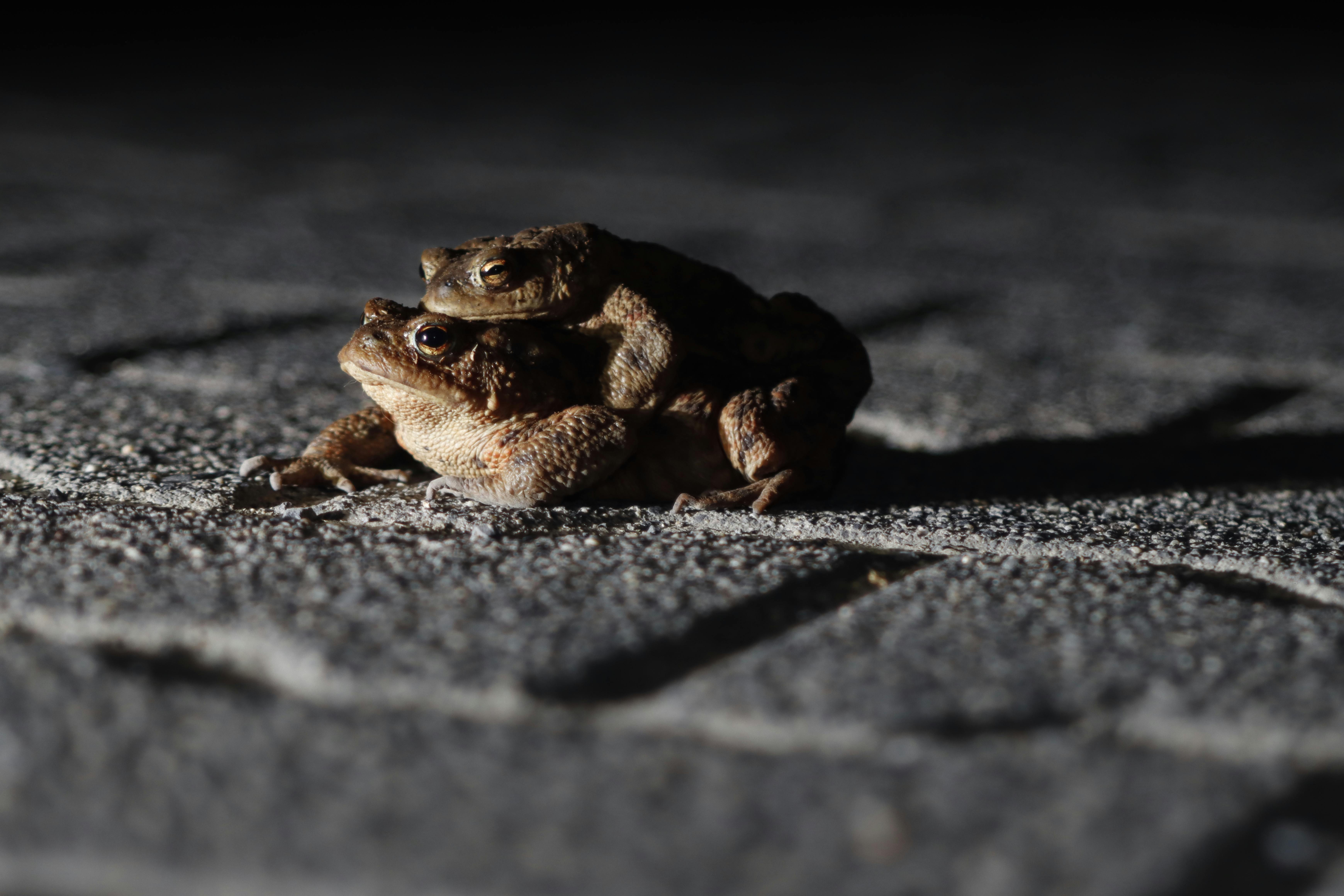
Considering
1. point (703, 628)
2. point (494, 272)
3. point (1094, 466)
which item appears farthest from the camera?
point (1094, 466)

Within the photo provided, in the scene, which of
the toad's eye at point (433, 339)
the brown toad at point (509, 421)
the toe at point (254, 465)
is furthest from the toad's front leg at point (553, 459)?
the toe at point (254, 465)

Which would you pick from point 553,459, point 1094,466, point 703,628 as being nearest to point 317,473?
point 553,459

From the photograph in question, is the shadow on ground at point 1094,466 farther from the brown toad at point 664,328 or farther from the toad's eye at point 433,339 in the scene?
the toad's eye at point 433,339

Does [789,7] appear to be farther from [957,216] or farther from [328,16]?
[957,216]

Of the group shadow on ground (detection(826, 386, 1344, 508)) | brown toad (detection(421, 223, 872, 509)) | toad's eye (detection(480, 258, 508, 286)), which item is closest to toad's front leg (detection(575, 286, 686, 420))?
brown toad (detection(421, 223, 872, 509))

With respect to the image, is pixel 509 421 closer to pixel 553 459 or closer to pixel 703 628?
pixel 553 459

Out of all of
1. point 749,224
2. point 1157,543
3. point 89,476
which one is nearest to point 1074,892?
point 1157,543
